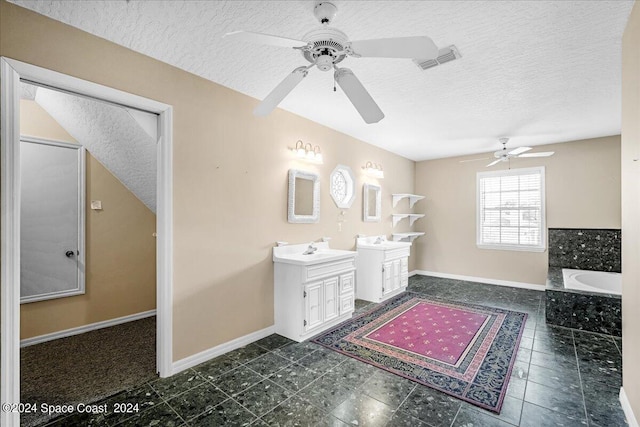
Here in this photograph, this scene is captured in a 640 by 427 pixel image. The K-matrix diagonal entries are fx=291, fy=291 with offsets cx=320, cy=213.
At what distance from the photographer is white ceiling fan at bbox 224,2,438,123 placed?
4.68 feet

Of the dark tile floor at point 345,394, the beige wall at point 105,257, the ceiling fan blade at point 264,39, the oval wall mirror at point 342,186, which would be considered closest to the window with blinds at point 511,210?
the dark tile floor at point 345,394

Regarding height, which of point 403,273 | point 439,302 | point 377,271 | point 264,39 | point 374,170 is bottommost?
point 439,302

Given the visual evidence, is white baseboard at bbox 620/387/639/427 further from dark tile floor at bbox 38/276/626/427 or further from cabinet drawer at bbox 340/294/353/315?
cabinet drawer at bbox 340/294/353/315

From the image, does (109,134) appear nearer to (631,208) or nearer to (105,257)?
(105,257)

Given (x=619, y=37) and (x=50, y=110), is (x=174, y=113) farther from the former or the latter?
(x=619, y=37)

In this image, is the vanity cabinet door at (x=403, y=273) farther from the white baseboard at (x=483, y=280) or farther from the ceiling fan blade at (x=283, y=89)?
the ceiling fan blade at (x=283, y=89)

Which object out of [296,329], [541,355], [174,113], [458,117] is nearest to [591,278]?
[541,355]

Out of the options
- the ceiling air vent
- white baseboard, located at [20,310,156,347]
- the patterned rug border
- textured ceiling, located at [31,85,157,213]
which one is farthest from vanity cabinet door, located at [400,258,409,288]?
textured ceiling, located at [31,85,157,213]

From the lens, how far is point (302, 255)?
3498mm

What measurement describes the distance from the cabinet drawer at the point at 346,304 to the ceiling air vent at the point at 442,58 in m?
2.59

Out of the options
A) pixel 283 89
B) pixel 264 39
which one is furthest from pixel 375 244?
pixel 264 39

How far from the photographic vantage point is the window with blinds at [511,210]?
17.0 ft

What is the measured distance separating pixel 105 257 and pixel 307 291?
251 cm

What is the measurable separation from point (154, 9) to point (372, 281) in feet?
13.0
